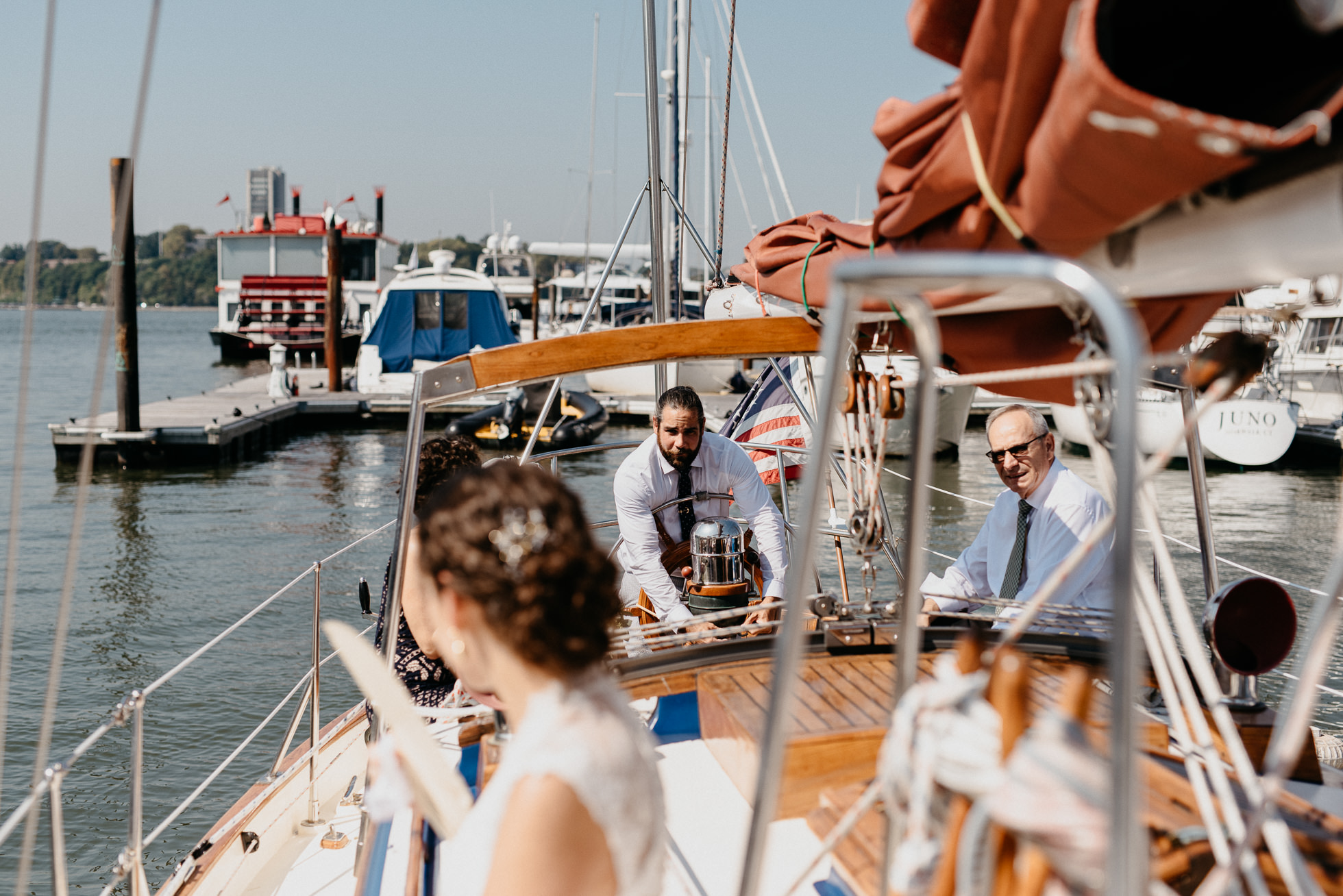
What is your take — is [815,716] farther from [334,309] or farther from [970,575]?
[334,309]

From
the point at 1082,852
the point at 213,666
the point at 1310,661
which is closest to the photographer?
the point at 1082,852

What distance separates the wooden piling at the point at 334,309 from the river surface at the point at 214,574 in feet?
9.79

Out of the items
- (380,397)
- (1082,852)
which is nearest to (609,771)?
(1082,852)

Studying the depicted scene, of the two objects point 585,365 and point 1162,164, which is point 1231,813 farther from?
point 585,365

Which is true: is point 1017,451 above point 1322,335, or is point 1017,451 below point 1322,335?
below

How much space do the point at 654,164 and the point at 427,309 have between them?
60.9 ft

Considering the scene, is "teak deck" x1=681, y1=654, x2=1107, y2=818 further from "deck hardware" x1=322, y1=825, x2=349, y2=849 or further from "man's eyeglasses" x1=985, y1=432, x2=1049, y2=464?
"deck hardware" x1=322, y1=825, x2=349, y2=849

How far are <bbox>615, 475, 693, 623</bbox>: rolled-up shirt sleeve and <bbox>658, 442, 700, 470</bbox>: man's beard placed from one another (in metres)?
0.17

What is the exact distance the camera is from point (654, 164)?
18.2 feet

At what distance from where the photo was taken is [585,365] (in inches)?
108

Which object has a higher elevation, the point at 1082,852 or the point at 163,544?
the point at 1082,852

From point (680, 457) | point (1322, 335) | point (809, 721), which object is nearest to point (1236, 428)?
point (1322, 335)

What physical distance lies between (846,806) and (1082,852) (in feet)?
3.80

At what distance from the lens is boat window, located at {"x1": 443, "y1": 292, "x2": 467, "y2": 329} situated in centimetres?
2333
